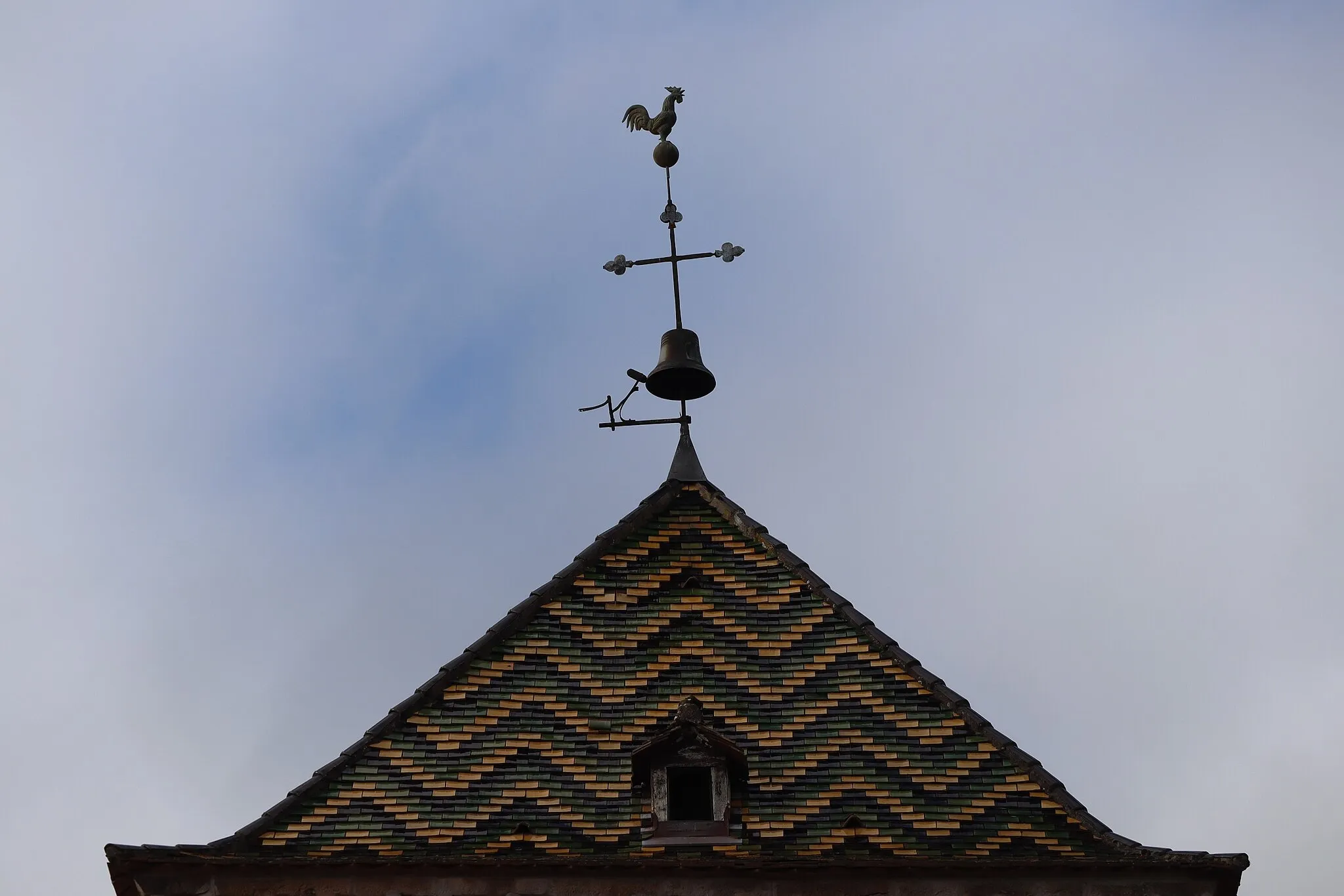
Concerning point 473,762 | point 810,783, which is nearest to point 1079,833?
point 810,783

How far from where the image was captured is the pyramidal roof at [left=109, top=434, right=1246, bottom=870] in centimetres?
1423

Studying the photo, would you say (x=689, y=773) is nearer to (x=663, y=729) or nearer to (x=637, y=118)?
(x=663, y=729)

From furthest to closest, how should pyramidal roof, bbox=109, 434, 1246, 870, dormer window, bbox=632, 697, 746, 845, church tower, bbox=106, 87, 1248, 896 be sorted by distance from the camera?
dormer window, bbox=632, 697, 746, 845
pyramidal roof, bbox=109, 434, 1246, 870
church tower, bbox=106, 87, 1248, 896

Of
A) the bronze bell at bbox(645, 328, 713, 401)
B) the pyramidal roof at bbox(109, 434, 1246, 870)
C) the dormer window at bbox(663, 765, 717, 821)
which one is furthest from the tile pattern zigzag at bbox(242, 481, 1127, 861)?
the bronze bell at bbox(645, 328, 713, 401)

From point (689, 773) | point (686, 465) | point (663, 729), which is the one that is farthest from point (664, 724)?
point (686, 465)

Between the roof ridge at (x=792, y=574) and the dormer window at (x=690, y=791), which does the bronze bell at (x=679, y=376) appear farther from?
the dormer window at (x=690, y=791)

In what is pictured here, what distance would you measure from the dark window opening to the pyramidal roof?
19 centimetres

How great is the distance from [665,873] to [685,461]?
5.43 metres

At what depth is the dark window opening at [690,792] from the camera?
48.0 ft

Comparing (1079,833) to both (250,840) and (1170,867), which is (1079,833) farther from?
(250,840)

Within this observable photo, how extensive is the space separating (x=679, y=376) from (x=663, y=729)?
4955mm

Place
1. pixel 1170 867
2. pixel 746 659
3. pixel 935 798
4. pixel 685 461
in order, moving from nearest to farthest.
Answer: pixel 1170 867 < pixel 935 798 < pixel 746 659 < pixel 685 461

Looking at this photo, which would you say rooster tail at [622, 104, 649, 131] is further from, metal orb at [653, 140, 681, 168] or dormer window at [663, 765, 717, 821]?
dormer window at [663, 765, 717, 821]

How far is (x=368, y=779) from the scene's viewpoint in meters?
15.0
